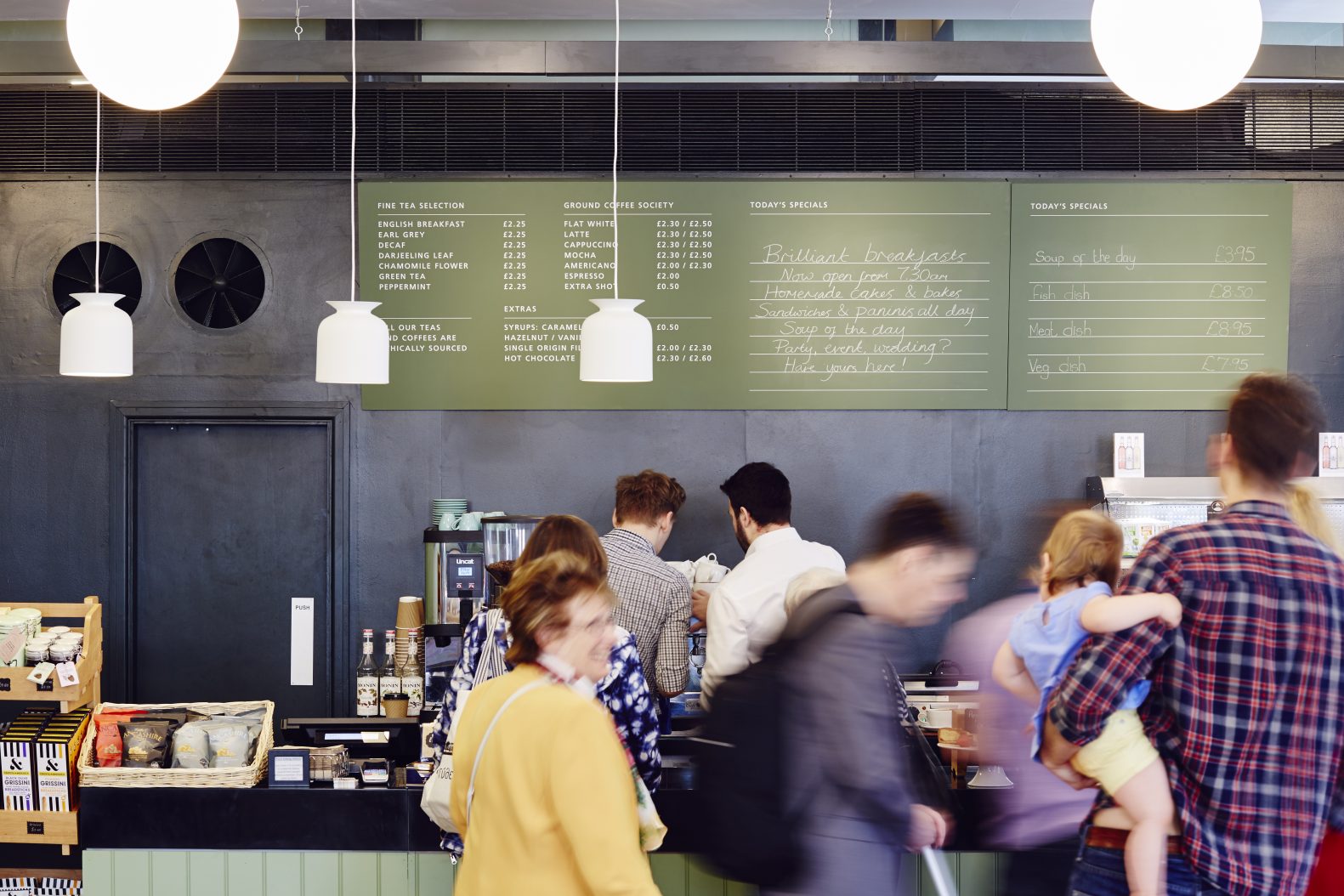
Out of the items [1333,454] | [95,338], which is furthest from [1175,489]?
[95,338]

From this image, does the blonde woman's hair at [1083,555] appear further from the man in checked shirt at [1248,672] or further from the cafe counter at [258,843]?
the cafe counter at [258,843]

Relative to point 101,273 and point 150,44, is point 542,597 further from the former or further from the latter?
point 101,273

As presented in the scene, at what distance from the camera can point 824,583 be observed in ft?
6.79

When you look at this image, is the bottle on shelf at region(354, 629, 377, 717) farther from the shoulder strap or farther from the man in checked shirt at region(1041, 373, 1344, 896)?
the man in checked shirt at region(1041, 373, 1344, 896)

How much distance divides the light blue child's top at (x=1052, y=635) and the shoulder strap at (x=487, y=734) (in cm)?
105

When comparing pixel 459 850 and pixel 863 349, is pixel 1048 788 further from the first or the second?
pixel 863 349

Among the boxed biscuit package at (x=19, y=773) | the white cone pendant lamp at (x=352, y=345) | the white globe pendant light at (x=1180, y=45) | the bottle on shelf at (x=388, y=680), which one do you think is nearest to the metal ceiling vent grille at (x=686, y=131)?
the white cone pendant lamp at (x=352, y=345)

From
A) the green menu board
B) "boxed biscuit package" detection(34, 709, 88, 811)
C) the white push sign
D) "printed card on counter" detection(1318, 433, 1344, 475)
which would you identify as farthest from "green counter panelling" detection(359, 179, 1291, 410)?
"boxed biscuit package" detection(34, 709, 88, 811)

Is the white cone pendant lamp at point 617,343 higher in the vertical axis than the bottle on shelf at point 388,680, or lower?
higher

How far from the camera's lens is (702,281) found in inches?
186

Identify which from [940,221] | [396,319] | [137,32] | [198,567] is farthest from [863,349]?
[137,32]

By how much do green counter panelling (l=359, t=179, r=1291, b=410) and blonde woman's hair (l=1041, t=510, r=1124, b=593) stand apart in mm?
2148

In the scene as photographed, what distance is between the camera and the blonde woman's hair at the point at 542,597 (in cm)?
197

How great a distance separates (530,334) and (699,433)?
2.65ft
